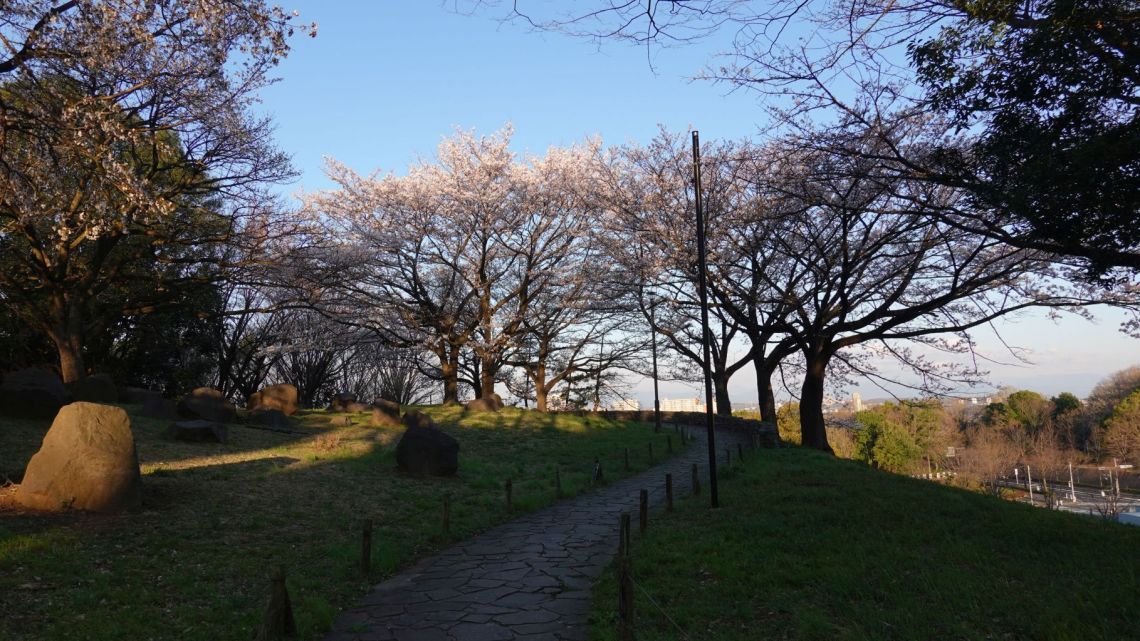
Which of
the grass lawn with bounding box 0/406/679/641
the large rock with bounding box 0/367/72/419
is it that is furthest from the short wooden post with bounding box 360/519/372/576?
the large rock with bounding box 0/367/72/419

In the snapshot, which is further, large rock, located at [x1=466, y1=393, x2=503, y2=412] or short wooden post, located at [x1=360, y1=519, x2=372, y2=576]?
large rock, located at [x1=466, y1=393, x2=503, y2=412]

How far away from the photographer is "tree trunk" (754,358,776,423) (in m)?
26.4

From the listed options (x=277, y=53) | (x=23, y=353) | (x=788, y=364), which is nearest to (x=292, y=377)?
(x=23, y=353)

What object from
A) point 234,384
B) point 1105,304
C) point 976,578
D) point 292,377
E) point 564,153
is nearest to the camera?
point 976,578

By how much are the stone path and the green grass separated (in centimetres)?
55

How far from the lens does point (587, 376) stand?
1502 inches

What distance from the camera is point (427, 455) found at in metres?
15.3

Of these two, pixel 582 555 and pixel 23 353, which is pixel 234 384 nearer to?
pixel 23 353

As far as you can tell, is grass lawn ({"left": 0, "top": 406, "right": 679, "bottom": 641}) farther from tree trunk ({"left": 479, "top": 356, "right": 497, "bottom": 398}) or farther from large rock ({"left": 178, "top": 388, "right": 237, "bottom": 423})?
tree trunk ({"left": 479, "top": 356, "right": 497, "bottom": 398})

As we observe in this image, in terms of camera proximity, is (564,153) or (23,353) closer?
(23,353)

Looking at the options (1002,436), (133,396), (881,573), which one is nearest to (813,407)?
(881,573)

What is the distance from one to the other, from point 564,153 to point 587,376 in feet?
40.6

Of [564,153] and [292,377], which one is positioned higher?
[564,153]

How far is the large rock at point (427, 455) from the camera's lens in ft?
50.2
